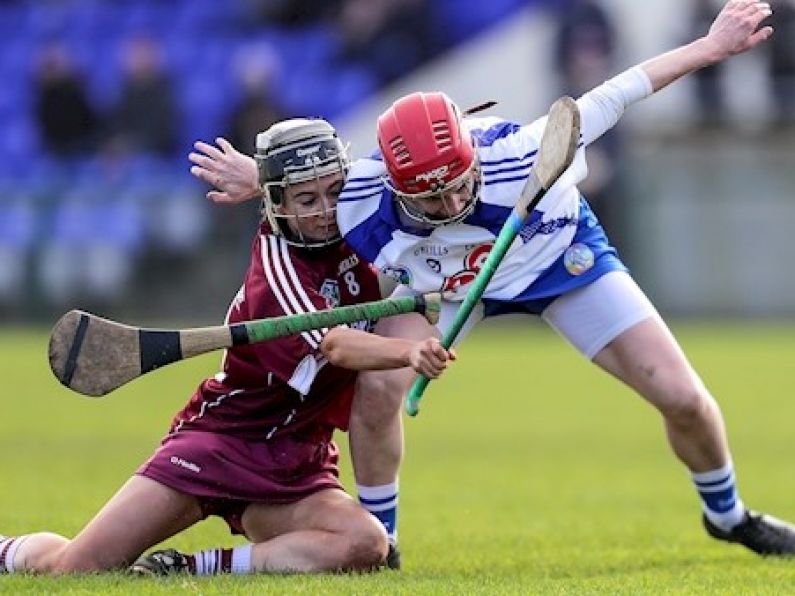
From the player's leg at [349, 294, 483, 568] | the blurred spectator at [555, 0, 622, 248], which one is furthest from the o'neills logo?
the blurred spectator at [555, 0, 622, 248]

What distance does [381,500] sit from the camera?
6.85 meters

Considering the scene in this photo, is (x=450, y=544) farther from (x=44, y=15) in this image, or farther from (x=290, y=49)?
(x=44, y=15)

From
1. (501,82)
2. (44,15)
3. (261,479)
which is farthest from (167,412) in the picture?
(44,15)

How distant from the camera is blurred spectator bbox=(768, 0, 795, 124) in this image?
18.6m

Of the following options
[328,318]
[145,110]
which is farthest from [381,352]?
[145,110]

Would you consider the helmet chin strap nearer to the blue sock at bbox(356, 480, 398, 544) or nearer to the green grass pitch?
the blue sock at bbox(356, 480, 398, 544)

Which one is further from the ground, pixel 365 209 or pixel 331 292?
pixel 365 209

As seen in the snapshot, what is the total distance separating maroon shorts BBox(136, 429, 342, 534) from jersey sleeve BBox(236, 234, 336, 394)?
274 millimetres

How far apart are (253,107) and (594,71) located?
3.16 meters

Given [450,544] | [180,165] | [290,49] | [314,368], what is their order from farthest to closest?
[290,49] < [180,165] < [450,544] < [314,368]

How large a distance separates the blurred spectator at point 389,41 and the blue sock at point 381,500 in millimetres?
13305

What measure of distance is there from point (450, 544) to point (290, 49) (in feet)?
45.0

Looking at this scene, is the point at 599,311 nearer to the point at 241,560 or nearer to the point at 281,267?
the point at 281,267

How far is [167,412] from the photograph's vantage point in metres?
12.6
